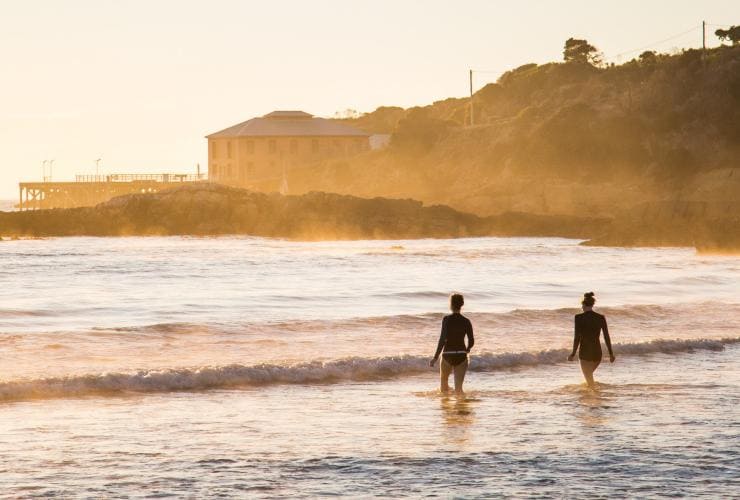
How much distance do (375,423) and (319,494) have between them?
11.0 ft

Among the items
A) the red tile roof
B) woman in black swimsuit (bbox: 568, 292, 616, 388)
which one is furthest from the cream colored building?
woman in black swimsuit (bbox: 568, 292, 616, 388)

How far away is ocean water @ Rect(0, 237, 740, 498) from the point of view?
1044cm

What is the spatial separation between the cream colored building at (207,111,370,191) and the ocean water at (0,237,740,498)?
89.8 meters

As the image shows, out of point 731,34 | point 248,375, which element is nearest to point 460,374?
point 248,375

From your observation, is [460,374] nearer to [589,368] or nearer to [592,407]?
[592,407]

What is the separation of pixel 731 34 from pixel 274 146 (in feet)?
161

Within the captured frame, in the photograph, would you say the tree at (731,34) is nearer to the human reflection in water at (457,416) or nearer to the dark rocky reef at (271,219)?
the dark rocky reef at (271,219)

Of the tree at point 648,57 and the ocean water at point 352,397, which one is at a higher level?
the tree at point 648,57

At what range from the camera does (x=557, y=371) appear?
18.3 m

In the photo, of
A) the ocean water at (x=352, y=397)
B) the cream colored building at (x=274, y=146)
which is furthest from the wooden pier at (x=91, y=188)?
the ocean water at (x=352, y=397)

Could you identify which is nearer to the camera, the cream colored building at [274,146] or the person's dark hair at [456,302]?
the person's dark hair at [456,302]

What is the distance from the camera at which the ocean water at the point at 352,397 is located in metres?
10.4

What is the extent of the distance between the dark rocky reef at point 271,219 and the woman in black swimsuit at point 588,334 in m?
70.1

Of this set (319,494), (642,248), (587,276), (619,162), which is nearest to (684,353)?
(319,494)
